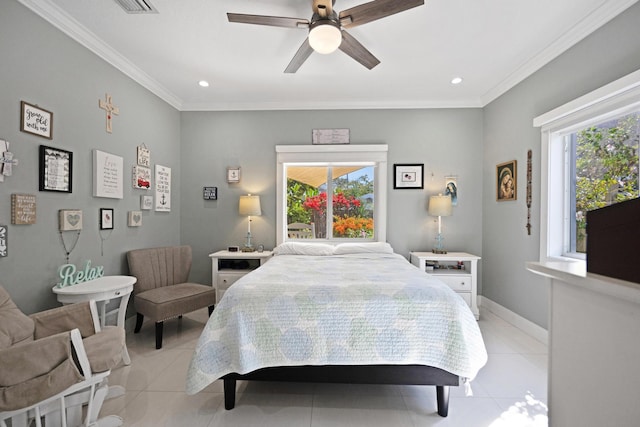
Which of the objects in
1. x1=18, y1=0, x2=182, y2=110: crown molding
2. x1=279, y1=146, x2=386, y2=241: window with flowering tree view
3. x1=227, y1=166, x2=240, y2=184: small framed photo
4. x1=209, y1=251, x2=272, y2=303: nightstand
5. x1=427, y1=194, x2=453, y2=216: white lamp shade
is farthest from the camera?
x1=279, y1=146, x2=386, y2=241: window with flowering tree view

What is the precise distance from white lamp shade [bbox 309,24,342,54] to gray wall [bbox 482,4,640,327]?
1974 mm

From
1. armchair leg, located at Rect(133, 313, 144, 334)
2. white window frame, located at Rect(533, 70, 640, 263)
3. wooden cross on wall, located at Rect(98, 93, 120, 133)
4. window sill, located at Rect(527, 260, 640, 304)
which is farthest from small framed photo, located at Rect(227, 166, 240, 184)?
window sill, located at Rect(527, 260, 640, 304)

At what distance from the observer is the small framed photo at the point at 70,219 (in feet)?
7.55

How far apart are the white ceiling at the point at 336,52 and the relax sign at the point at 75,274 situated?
1.83 metres

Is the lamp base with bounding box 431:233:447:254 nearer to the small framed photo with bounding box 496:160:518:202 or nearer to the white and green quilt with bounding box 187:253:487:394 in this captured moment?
the small framed photo with bounding box 496:160:518:202

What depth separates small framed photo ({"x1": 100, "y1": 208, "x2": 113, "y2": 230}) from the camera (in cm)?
273

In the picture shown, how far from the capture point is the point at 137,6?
2141 millimetres

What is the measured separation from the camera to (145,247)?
336 cm

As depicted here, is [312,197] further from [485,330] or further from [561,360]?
[561,360]

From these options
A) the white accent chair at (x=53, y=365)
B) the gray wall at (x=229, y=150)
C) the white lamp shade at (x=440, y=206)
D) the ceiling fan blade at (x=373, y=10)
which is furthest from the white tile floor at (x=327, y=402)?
the ceiling fan blade at (x=373, y=10)

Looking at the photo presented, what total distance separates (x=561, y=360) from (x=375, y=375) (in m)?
1.29

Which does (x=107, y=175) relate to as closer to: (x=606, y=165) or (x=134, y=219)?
(x=134, y=219)

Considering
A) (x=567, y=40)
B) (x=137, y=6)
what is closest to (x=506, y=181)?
(x=567, y=40)

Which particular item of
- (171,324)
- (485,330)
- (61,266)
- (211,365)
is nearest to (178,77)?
(61,266)
